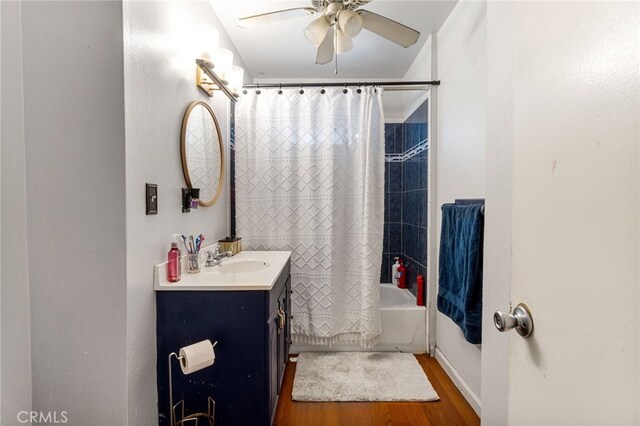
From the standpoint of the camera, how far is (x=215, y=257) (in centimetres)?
174

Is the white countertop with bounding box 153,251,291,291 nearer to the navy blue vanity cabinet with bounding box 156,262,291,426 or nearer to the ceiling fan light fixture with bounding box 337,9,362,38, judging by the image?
the navy blue vanity cabinet with bounding box 156,262,291,426

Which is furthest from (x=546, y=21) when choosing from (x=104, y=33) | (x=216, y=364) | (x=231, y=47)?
(x=231, y=47)

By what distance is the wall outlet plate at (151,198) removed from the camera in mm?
1137

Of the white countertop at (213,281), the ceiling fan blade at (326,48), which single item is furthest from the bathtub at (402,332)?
the ceiling fan blade at (326,48)

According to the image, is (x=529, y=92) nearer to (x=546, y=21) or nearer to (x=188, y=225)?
(x=546, y=21)

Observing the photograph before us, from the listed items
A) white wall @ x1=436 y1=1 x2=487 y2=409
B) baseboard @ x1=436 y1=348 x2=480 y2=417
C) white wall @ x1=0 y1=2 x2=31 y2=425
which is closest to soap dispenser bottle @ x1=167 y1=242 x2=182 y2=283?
white wall @ x1=0 y1=2 x2=31 y2=425

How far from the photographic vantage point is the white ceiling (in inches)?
72.2

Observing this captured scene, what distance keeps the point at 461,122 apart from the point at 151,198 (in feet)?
5.72

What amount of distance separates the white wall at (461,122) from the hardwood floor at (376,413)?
13cm

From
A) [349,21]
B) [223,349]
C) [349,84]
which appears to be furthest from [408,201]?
[223,349]

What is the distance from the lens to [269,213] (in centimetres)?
215

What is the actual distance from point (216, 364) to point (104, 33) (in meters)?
1.35

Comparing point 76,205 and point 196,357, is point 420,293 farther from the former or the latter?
point 76,205

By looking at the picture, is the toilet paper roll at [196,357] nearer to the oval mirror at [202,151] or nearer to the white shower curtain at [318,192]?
the oval mirror at [202,151]
